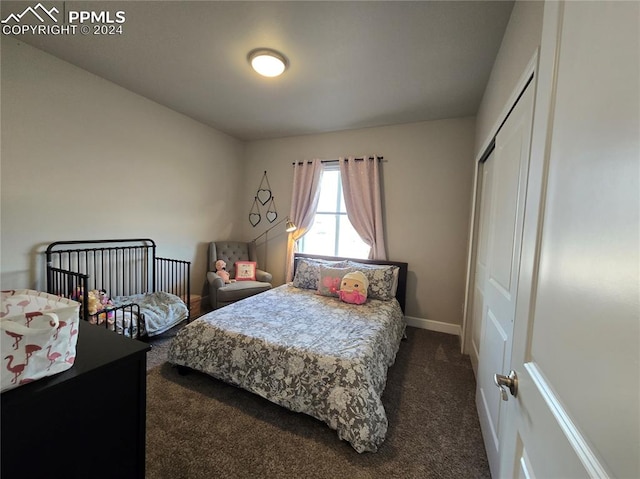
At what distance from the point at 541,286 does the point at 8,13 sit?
3.53 m

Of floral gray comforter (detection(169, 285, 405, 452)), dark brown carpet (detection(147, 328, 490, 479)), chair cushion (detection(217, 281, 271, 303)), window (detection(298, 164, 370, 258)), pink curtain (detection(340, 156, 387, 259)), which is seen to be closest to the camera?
dark brown carpet (detection(147, 328, 490, 479))

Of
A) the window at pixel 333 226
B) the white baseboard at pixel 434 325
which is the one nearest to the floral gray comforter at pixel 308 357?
the white baseboard at pixel 434 325

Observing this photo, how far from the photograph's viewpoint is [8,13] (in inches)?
74.3

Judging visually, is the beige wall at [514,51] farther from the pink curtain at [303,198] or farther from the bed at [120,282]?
the bed at [120,282]

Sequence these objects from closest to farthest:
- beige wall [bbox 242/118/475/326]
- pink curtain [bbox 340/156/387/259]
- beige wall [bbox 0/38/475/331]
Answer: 1. beige wall [bbox 0/38/475/331]
2. beige wall [bbox 242/118/475/326]
3. pink curtain [bbox 340/156/387/259]

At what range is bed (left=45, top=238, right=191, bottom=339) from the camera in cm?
230

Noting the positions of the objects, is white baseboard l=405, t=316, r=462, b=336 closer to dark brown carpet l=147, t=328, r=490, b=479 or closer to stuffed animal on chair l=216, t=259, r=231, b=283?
dark brown carpet l=147, t=328, r=490, b=479

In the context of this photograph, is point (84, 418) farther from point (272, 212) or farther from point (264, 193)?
point (264, 193)

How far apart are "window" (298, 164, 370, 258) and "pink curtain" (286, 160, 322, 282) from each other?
12 cm

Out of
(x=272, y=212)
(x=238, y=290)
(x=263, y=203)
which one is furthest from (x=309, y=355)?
(x=263, y=203)

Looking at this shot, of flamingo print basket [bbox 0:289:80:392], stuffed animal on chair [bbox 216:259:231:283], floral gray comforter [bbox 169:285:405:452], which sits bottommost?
floral gray comforter [bbox 169:285:405:452]

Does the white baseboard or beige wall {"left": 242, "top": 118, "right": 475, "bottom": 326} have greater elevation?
beige wall {"left": 242, "top": 118, "right": 475, "bottom": 326}

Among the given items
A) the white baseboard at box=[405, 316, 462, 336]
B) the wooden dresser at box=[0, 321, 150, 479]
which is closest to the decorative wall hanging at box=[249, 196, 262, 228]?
the white baseboard at box=[405, 316, 462, 336]

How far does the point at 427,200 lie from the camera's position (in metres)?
3.34
